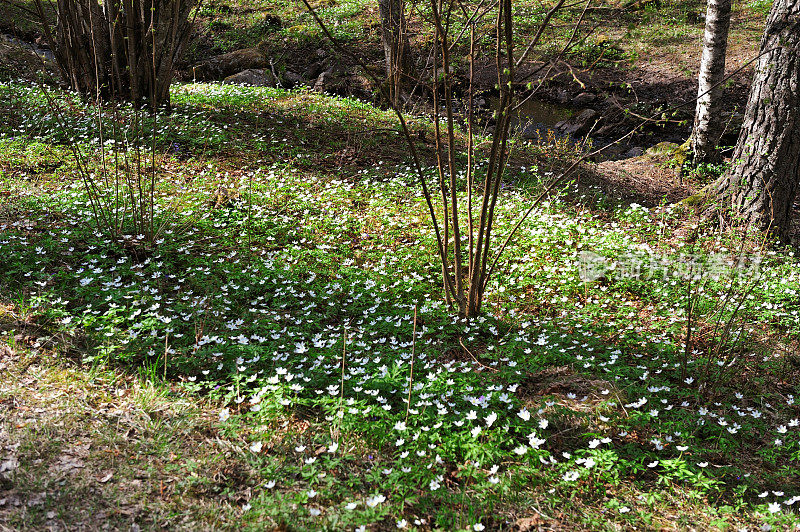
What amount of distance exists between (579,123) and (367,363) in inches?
389

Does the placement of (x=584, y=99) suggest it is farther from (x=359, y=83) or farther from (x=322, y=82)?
(x=322, y=82)

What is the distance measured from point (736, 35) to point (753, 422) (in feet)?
53.3

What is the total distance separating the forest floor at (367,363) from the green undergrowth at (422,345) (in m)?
0.02

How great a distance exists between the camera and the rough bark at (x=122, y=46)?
786cm

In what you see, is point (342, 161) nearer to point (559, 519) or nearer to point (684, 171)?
point (684, 171)

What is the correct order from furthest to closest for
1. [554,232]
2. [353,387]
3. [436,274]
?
[554,232] → [436,274] → [353,387]

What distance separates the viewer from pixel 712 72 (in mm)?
6973

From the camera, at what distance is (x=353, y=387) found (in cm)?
313

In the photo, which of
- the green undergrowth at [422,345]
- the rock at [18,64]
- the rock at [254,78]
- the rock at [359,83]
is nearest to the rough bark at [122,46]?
the green undergrowth at [422,345]

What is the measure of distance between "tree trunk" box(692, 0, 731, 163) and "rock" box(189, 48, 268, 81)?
34.4 ft

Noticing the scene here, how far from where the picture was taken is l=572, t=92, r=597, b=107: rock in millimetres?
12656

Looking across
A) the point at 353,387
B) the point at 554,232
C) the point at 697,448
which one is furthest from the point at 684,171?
the point at 353,387

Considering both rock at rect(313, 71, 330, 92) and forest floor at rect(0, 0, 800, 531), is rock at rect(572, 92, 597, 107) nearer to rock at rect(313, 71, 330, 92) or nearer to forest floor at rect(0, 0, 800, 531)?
rock at rect(313, 71, 330, 92)

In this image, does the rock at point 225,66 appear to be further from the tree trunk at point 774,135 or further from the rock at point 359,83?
the tree trunk at point 774,135
